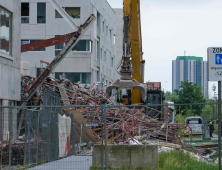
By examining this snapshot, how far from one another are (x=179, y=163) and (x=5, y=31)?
9135 mm

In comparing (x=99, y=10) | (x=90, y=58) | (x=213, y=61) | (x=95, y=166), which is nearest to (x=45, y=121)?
(x=95, y=166)

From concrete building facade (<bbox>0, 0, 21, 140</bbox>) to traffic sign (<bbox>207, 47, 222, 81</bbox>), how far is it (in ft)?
30.3

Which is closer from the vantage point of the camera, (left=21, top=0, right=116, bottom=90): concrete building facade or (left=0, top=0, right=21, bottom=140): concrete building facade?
(left=0, top=0, right=21, bottom=140): concrete building facade

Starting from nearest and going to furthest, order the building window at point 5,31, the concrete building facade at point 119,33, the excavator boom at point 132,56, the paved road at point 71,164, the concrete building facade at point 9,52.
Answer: the paved road at point 71,164 < the concrete building facade at point 9,52 < the building window at point 5,31 < the excavator boom at point 132,56 < the concrete building facade at point 119,33

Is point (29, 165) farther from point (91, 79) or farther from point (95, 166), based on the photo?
point (91, 79)

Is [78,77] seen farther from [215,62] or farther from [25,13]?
[215,62]

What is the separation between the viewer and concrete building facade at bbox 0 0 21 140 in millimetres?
17953

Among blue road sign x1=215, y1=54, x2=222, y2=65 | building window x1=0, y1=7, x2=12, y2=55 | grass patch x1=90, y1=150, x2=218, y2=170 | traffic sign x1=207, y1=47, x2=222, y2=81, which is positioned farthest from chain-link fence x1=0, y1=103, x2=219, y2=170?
building window x1=0, y1=7, x2=12, y2=55

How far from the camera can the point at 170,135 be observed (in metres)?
20.6

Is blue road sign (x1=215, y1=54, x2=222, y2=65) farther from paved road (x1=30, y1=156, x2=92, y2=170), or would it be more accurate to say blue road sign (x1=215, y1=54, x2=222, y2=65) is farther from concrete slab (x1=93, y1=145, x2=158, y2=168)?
paved road (x1=30, y1=156, x2=92, y2=170)

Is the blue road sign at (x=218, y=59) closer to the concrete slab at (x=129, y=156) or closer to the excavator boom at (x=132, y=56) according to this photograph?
the concrete slab at (x=129, y=156)

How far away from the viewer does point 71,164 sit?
42.1 ft

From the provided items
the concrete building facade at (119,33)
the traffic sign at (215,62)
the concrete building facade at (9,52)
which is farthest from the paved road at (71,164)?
the concrete building facade at (119,33)

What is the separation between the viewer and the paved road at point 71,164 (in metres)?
12.8
